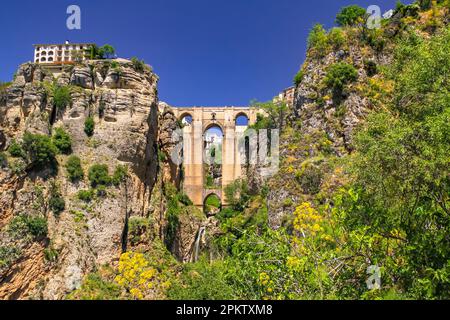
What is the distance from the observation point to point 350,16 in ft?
94.5

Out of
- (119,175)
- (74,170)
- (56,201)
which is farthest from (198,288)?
(74,170)

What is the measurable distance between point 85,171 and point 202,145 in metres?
30.4

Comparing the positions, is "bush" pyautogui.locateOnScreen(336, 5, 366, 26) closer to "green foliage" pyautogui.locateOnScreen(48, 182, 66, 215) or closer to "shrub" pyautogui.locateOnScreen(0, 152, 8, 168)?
"green foliage" pyautogui.locateOnScreen(48, 182, 66, 215)

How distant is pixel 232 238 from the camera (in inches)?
366

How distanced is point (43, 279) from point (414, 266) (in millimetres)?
24910

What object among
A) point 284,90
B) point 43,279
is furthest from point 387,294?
point 284,90

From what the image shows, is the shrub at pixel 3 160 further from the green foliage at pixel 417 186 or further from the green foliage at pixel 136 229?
the green foliage at pixel 417 186

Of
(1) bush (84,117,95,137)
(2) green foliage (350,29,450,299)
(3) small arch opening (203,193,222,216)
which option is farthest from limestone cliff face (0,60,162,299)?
(2) green foliage (350,29,450,299)

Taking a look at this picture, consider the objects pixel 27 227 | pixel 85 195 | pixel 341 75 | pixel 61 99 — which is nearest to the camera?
pixel 341 75

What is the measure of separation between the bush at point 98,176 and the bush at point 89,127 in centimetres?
285

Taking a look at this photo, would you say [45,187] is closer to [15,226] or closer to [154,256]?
[15,226]

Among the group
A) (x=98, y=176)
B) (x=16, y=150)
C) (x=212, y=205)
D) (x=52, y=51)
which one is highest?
(x=52, y=51)

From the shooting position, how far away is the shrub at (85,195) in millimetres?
28438

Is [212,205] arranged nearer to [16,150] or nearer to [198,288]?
[16,150]
